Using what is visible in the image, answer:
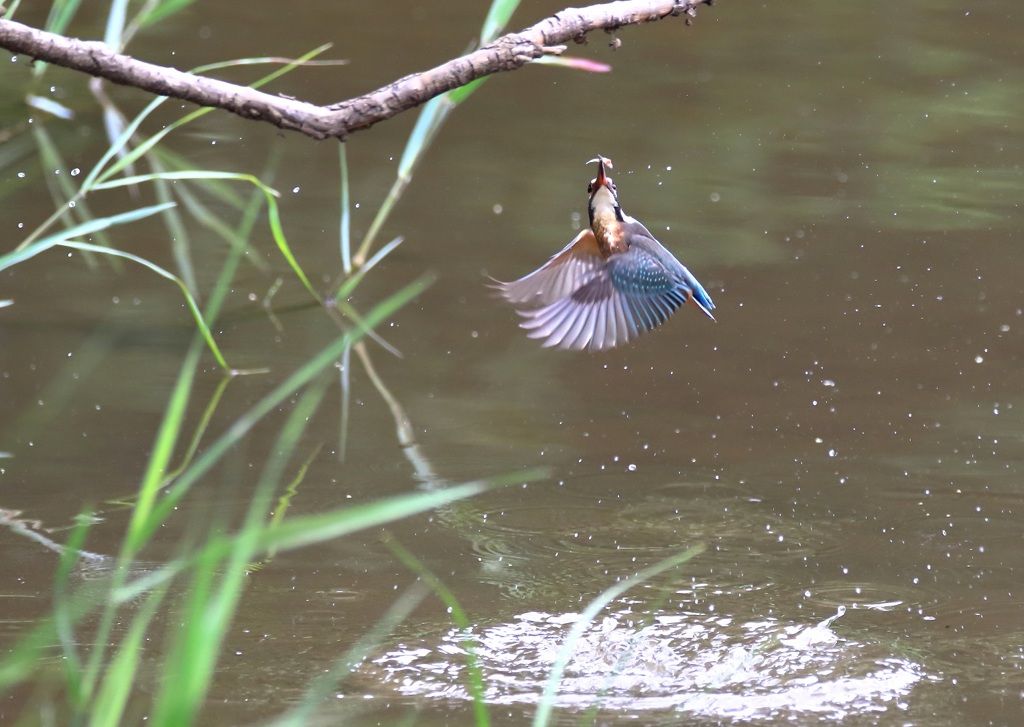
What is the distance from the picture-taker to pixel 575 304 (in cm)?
281

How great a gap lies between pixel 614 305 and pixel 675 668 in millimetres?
800

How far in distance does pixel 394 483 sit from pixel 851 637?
0.92 m

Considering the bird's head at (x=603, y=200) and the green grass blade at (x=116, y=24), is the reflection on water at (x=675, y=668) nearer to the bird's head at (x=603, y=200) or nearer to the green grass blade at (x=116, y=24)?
the bird's head at (x=603, y=200)

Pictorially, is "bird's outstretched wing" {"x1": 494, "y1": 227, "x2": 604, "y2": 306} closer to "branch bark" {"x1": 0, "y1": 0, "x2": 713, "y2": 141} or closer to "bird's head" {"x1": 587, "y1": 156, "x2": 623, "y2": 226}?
"bird's head" {"x1": 587, "y1": 156, "x2": 623, "y2": 226}

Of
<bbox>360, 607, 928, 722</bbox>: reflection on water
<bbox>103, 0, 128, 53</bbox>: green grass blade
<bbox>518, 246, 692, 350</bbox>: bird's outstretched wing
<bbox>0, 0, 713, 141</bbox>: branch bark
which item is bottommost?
<bbox>360, 607, 928, 722</bbox>: reflection on water

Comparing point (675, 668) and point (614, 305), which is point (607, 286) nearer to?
point (614, 305)

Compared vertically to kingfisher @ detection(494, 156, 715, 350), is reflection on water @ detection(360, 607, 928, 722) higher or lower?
lower

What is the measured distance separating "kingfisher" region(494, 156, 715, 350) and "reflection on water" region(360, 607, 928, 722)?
617mm

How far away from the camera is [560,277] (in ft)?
9.34


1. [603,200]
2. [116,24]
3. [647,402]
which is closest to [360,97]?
[603,200]

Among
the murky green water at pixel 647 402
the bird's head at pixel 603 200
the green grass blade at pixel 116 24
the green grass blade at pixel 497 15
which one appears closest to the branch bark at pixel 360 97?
the green grass blade at pixel 497 15

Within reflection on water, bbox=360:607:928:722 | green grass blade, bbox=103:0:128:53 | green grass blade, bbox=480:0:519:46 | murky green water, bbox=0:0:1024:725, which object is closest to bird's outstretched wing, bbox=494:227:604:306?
murky green water, bbox=0:0:1024:725

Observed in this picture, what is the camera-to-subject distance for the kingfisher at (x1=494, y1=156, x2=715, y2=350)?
8.86 ft

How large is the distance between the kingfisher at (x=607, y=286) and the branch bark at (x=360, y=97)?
79cm
